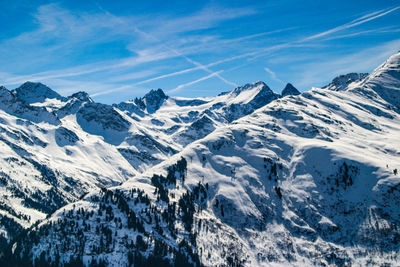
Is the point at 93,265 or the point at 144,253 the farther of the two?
the point at 144,253

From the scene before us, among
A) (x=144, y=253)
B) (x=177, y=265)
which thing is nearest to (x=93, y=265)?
(x=144, y=253)

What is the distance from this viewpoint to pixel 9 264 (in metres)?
196

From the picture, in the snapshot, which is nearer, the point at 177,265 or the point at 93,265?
the point at 93,265

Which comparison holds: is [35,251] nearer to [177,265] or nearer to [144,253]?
[144,253]

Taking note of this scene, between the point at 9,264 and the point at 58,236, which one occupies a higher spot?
the point at 58,236

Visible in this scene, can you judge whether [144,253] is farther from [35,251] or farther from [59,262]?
[35,251]

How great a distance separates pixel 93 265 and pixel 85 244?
14.4m

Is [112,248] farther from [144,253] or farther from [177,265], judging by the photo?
[177,265]

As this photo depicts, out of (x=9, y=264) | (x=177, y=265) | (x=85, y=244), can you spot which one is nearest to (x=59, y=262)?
(x=85, y=244)

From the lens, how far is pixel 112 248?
195 metres

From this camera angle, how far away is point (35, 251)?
19350 centimetres

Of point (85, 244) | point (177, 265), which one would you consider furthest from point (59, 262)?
point (177, 265)

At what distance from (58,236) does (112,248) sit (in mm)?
29781

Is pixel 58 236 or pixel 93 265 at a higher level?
pixel 58 236
